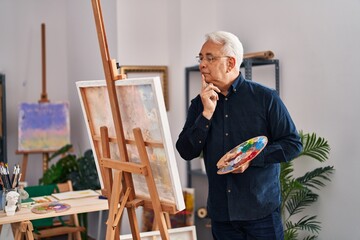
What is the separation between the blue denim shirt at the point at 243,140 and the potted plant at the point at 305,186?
3.86ft

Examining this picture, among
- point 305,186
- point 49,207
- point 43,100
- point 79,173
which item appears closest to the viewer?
point 49,207

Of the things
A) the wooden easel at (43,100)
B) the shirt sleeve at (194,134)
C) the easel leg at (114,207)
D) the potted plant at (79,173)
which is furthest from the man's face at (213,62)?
the wooden easel at (43,100)

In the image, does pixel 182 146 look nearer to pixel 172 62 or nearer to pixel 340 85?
pixel 340 85

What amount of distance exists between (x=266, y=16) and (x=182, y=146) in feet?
6.60

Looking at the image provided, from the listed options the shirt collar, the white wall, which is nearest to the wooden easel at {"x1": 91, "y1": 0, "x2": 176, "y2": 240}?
the shirt collar

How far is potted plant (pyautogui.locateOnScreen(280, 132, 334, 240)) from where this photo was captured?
3375mm

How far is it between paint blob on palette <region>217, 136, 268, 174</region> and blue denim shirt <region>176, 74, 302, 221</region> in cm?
8

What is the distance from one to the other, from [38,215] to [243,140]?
1590mm

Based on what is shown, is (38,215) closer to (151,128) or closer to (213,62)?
(151,128)

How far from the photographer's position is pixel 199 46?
468 cm

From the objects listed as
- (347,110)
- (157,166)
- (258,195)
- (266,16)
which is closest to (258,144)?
(258,195)

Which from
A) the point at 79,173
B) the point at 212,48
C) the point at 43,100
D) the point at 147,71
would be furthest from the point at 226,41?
the point at 43,100

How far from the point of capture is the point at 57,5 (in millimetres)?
6039

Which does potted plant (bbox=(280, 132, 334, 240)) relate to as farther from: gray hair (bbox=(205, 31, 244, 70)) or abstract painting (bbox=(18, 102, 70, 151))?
abstract painting (bbox=(18, 102, 70, 151))
